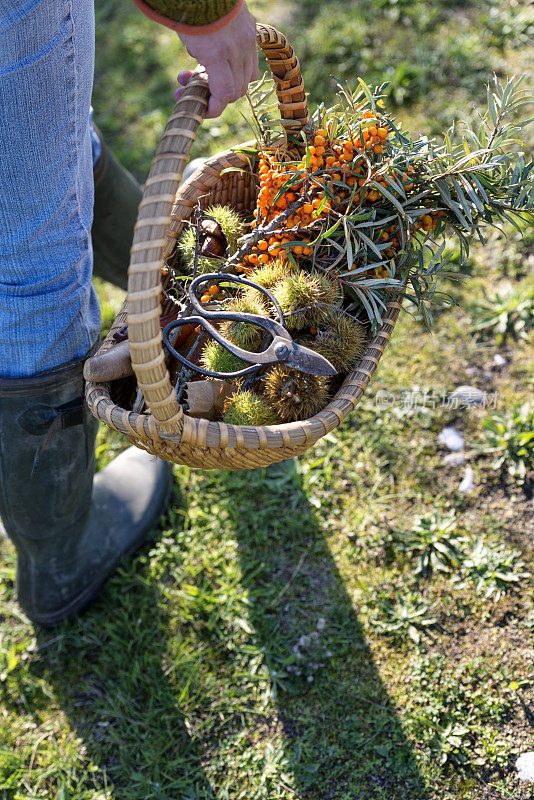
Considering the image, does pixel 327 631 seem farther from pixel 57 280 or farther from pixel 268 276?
pixel 57 280

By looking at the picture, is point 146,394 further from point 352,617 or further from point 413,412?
point 413,412

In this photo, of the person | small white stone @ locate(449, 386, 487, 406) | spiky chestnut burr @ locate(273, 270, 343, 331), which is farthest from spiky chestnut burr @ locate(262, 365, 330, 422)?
small white stone @ locate(449, 386, 487, 406)

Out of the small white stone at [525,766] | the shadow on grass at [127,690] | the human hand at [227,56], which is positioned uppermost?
the human hand at [227,56]

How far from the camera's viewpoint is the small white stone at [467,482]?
2092 mm

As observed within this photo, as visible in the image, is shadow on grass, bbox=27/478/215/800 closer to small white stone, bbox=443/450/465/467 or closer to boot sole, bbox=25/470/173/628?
boot sole, bbox=25/470/173/628

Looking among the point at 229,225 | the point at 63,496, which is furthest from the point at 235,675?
the point at 229,225

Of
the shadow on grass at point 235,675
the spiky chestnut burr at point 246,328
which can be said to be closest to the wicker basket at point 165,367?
the spiky chestnut burr at point 246,328

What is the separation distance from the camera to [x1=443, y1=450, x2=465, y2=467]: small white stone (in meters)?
2.15

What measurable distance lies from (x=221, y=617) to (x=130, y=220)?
1415mm

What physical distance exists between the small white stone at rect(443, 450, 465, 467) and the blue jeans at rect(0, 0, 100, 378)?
1269 mm

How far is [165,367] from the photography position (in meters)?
1.16

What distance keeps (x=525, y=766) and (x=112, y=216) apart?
2.09 meters

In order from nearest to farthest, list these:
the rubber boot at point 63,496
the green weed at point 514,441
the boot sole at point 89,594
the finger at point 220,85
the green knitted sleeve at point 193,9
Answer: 1. the green knitted sleeve at point 193,9
2. the finger at point 220,85
3. the rubber boot at point 63,496
4. the boot sole at point 89,594
5. the green weed at point 514,441

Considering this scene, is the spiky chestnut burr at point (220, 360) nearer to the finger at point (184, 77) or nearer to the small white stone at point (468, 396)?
the finger at point (184, 77)
